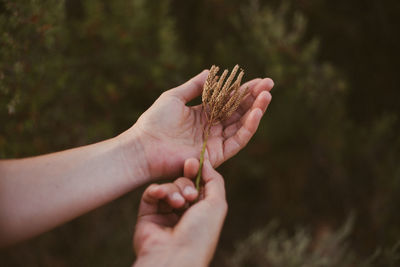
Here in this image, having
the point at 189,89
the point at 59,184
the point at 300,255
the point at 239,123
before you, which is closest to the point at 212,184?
the point at 239,123

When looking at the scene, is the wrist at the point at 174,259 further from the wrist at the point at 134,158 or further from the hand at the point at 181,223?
the wrist at the point at 134,158

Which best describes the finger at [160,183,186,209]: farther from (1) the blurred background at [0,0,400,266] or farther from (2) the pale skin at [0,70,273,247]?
(1) the blurred background at [0,0,400,266]

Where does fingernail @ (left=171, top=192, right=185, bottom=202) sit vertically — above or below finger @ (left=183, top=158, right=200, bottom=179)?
below

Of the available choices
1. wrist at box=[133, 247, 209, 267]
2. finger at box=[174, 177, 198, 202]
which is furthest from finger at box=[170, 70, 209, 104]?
wrist at box=[133, 247, 209, 267]

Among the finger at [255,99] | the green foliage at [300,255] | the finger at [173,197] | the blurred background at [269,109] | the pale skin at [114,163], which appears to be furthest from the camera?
the green foliage at [300,255]

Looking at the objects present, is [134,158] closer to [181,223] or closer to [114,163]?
[114,163]

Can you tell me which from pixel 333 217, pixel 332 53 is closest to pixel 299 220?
pixel 333 217

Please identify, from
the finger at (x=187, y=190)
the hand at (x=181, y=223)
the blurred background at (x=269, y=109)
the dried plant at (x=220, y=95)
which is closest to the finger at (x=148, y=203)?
the hand at (x=181, y=223)
